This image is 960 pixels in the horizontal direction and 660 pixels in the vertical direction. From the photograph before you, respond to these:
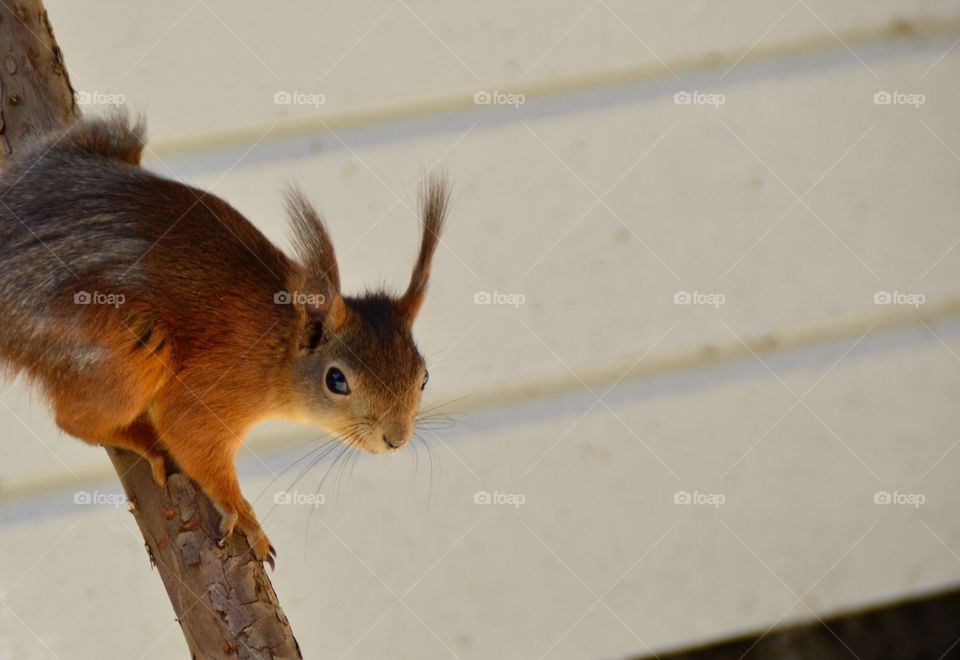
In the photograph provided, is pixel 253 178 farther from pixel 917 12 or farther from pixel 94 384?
pixel 917 12

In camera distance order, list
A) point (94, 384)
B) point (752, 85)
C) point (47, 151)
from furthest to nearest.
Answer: point (752, 85), point (47, 151), point (94, 384)

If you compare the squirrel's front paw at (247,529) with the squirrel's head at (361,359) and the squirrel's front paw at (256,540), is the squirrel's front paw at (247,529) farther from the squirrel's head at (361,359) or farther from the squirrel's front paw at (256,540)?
Answer: the squirrel's head at (361,359)

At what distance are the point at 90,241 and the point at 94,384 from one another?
171 millimetres

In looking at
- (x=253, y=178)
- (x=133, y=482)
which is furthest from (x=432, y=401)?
(x=133, y=482)

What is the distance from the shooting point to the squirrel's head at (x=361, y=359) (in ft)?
4.86

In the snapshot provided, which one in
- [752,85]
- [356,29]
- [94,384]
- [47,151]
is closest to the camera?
[94,384]

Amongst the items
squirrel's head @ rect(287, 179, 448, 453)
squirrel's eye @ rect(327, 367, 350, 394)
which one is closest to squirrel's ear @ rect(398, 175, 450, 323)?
squirrel's head @ rect(287, 179, 448, 453)

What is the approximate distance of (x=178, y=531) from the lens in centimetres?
140

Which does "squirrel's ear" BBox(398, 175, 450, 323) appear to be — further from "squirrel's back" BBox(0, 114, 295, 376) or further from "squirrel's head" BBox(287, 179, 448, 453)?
"squirrel's back" BBox(0, 114, 295, 376)

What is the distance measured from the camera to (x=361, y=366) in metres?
1.51

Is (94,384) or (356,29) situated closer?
(94,384)

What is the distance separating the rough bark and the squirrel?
0.08 ft

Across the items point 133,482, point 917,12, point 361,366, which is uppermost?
point 917,12

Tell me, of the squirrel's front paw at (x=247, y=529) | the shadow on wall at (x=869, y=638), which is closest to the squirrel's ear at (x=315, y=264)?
the squirrel's front paw at (x=247, y=529)
